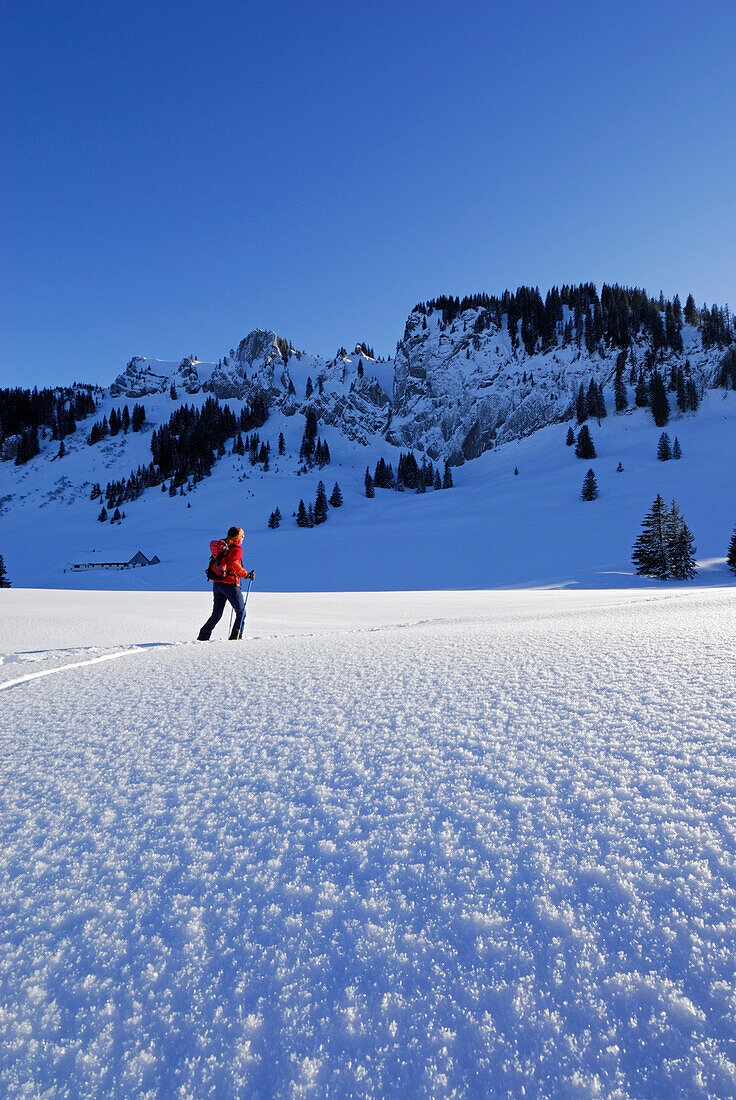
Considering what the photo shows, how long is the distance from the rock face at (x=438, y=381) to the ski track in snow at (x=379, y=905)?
88535 millimetres

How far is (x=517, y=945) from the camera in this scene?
45.6 inches

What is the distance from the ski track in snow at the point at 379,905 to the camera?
0.96 metres

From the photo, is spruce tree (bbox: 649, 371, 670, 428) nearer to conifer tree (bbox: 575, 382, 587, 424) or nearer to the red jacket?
conifer tree (bbox: 575, 382, 587, 424)

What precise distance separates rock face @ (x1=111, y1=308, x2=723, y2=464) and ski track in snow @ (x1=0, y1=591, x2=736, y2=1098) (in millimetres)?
88535

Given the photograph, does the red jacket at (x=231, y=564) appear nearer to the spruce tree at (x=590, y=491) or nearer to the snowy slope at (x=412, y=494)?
the snowy slope at (x=412, y=494)

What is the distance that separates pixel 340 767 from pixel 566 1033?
4.23 ft

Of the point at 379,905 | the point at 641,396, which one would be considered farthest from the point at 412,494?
the point at 379,905

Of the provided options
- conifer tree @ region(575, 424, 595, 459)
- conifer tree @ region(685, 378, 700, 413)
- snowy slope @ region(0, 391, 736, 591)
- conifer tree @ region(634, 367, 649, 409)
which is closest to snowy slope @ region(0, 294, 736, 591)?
snowy slope @ region(0, 391, 736, 591)

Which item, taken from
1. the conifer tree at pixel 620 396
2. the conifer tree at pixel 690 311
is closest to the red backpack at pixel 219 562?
the conifer tree at pixel 620 396

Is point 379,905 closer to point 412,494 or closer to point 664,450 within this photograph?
point 664,450

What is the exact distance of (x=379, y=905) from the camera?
4.31 feet

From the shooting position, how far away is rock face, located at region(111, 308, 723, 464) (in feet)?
288

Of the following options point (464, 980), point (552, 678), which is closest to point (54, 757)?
point (464, 980)

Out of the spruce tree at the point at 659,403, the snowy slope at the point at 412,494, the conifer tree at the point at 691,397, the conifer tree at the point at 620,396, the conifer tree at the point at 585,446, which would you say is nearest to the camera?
the snowy slope at the point at 412,494
